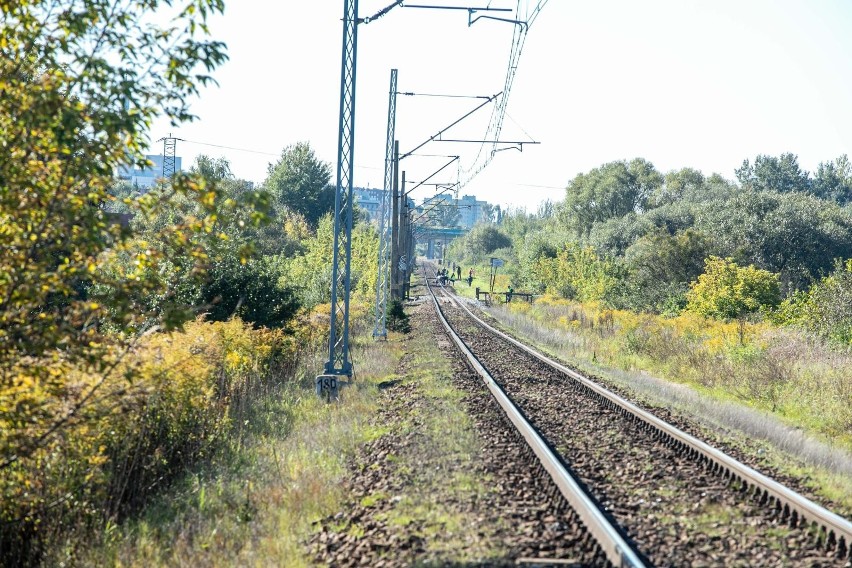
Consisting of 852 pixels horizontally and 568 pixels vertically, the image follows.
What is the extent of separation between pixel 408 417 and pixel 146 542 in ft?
18.5

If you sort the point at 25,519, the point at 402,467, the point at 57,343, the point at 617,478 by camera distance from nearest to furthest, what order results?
1. the point at 57,343
2. the point at 25,519
3. the point at 617,478
4. the point at 402,467

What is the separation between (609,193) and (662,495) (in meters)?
89.3

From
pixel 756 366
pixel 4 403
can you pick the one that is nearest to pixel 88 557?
pixel 4 403

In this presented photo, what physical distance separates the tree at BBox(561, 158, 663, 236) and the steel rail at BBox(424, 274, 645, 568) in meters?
84.8

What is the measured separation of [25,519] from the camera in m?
7.70

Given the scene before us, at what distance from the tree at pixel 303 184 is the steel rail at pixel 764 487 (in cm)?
8267

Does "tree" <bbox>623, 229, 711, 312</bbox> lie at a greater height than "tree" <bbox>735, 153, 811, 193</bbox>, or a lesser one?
lesser

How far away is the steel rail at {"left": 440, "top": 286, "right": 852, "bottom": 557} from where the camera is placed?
22.7 ft

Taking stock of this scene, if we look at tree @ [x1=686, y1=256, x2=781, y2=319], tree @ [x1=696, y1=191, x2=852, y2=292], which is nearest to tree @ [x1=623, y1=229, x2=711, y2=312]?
tree @ [x1=696, y1=191, x2=852, y2=292]

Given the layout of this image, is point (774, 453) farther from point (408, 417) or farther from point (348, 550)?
point (348, 550)

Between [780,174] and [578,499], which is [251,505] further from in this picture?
[780,174]

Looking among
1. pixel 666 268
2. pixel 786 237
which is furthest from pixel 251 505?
pixel 786 237

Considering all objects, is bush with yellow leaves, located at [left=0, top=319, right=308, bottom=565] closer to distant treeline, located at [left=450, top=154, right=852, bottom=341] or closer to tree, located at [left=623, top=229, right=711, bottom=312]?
distant treeline, located at [left=450, top=154, right=852, bottom=341]

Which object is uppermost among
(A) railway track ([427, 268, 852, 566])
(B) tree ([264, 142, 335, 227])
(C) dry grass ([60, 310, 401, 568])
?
(B) tree ([264, 142, 335, 227])
